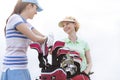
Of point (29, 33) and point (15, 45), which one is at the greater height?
point (29, 33)

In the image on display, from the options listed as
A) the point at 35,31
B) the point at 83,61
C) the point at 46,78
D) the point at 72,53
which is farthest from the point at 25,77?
the point at 83,61

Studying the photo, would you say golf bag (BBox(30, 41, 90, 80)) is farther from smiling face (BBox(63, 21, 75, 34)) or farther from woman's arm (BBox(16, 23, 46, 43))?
smiling face (BBox(63, 21, 75, 34))

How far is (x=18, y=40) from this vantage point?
4055 mm

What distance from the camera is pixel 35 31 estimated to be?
4145mm

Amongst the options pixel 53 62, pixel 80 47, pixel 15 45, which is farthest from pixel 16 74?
pixel 80 47

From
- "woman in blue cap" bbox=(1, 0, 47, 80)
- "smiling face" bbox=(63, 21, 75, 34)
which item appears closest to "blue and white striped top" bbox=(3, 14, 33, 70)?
"woman in blue cap" bbox=(1, 0, 47, 80)

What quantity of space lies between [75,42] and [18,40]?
5.22 feet

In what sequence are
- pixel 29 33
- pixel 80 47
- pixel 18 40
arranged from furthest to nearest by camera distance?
pixel 80 47, pixel 18 40, pixel 29 33

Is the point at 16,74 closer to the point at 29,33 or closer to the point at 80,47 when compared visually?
the point at 29,33

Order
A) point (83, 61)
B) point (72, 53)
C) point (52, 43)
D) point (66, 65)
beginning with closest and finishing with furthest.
Answer: 1. point (52, 43)
2. point (66, 65)
3. point (72, 53)
4. point (83, 61)

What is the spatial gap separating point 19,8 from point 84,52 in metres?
1.67

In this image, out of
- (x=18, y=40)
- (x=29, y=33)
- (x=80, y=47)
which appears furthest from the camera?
(x=80, y=47)

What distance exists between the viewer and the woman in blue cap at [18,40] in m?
4.02

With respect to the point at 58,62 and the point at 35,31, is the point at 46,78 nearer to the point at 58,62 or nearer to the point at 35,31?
the point at 58,62
